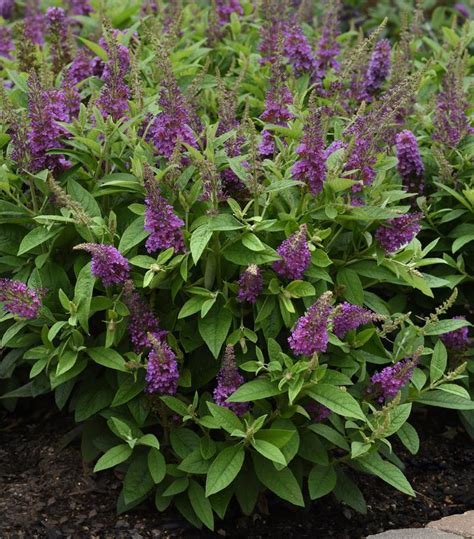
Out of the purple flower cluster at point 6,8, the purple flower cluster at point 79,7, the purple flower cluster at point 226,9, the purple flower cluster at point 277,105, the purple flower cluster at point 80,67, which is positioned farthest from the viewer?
the purple flower cluster at point 6,8

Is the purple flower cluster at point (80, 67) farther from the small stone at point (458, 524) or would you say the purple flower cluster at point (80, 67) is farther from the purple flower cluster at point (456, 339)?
the small stone at point (458, 524)

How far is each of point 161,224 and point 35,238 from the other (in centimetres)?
48

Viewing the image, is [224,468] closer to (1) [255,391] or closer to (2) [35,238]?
(1) [255,391]

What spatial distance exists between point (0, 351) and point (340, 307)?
1.43m

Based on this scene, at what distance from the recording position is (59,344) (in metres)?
3.18

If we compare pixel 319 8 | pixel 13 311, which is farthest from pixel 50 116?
pixel 319 8

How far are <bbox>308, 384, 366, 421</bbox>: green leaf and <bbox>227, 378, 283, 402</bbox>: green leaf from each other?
0.40 ft

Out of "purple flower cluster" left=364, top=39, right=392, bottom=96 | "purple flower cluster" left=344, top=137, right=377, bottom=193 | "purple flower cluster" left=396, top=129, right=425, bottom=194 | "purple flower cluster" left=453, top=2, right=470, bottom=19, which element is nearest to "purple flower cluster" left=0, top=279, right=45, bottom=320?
"purple flower cluster" left=344, top=137, right=377, bottom=193

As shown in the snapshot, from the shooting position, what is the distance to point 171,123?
3.08 meters

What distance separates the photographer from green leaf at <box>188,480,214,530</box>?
3035mm

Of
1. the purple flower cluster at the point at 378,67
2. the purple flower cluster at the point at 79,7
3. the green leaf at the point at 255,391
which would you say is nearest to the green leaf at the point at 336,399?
the green leaf at the point at 255,391

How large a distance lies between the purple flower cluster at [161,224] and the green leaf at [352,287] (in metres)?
0.62

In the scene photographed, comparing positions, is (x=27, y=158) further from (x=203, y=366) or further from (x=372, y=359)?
(x=372, y=359)

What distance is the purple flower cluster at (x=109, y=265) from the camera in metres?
2.82
